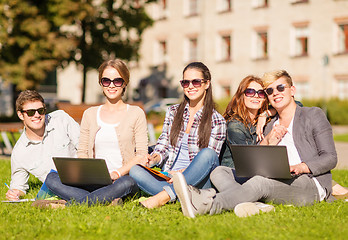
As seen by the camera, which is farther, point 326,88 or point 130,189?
point 326,88

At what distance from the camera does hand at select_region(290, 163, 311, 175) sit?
524 cm

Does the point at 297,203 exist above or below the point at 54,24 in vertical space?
below

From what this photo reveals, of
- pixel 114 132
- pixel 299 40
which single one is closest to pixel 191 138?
pixel 114 132

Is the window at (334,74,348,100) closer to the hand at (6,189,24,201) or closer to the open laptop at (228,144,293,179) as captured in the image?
the open laptop at (228,144,293,179)

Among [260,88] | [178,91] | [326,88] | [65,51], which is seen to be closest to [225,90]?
[178,91]

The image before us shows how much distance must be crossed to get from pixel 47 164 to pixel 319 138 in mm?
2975

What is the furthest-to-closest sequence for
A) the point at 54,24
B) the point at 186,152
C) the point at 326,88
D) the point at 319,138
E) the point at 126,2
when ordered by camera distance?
1. the point at 326,88
2. the point at 126,2
3. the point at 54,24
4. the point at 186,152
5. the point at 319,138

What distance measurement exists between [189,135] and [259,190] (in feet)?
3.62

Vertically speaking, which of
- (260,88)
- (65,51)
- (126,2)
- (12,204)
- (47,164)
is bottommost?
(12,204)

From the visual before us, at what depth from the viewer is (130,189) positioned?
556 cm

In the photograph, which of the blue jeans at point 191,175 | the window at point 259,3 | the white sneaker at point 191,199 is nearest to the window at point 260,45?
the window at point 259,3

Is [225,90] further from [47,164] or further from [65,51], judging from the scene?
[47,164]

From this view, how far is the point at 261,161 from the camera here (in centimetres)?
517

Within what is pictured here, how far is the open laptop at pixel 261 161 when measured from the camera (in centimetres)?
500
